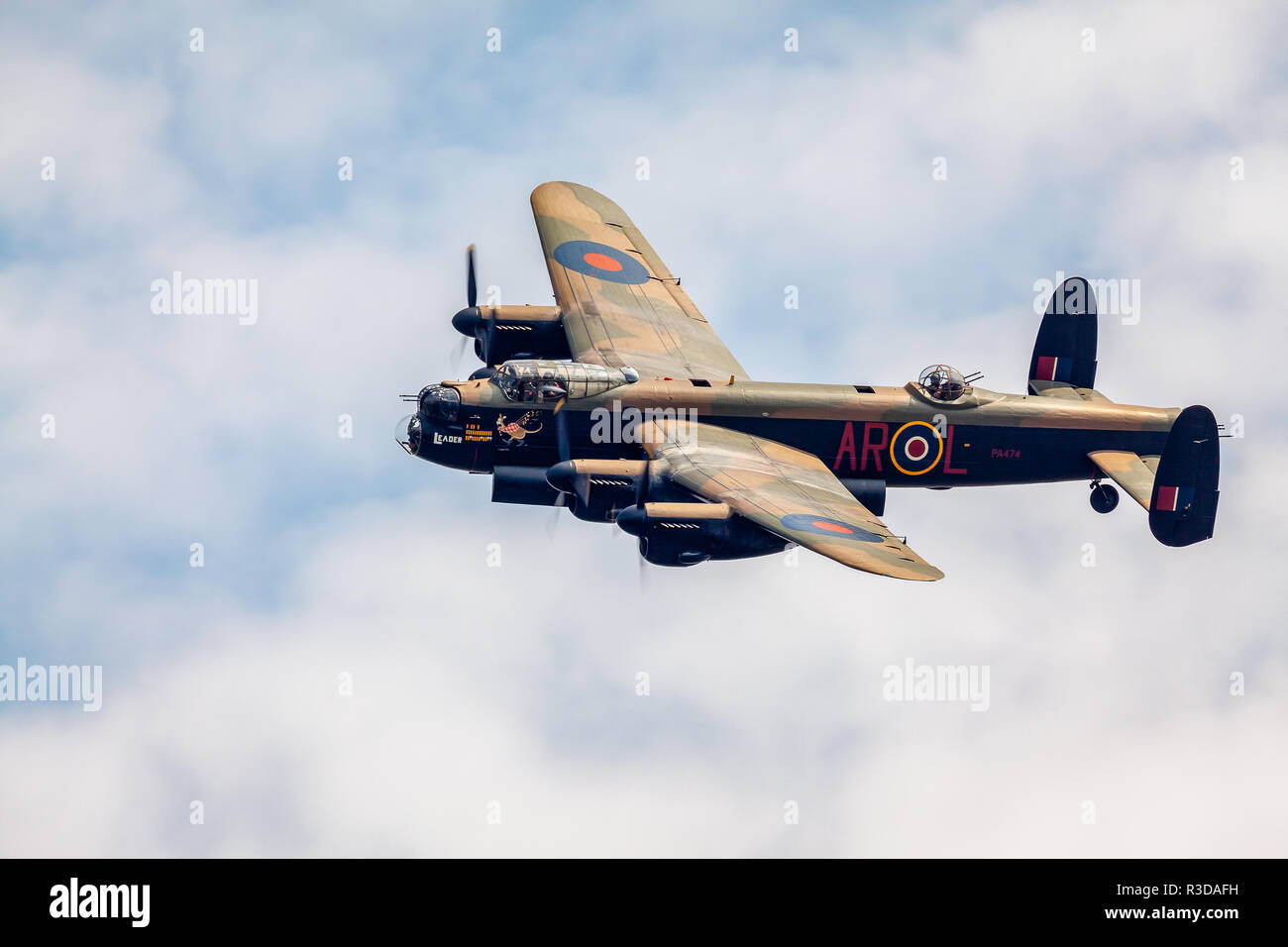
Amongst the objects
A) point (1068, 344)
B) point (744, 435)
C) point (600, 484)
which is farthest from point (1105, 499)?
point (600, 484)

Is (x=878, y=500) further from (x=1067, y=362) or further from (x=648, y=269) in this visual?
(x=648, y=269)

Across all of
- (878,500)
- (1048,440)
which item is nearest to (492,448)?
(878,500)

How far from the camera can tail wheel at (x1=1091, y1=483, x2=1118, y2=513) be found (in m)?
52.4

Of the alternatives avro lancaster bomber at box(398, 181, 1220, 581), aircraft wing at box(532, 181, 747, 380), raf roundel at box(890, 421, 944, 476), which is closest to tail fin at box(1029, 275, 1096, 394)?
avro lancaster bomber at box(398, 181, 1220, 581)

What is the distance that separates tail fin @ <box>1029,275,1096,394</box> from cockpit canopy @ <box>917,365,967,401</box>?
11.8ft

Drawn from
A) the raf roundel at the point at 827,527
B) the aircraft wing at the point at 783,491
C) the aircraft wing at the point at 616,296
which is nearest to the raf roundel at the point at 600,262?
the aircraft wing at the point at 616,296

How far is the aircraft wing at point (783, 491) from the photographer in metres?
43.4

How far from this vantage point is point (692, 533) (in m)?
44.9

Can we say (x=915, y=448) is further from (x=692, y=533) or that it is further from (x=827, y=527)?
(x=692, y=533)

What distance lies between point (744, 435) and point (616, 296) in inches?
312

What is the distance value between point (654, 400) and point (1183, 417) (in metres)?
13.3

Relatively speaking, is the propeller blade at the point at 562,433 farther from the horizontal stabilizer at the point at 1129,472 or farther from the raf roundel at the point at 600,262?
the horizontal stabilizer at the point at 1129,472

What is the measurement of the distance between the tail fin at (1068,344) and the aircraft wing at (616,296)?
857 centimetres
